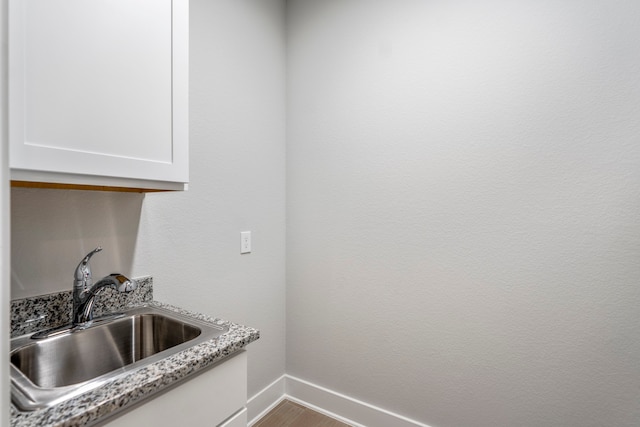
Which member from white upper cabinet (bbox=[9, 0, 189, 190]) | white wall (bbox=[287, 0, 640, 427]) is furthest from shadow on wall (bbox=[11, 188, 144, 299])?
white wall (bbox=[287, 0, 640, 427])

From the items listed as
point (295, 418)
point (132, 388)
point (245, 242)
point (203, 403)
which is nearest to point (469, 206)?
point (245, 242)

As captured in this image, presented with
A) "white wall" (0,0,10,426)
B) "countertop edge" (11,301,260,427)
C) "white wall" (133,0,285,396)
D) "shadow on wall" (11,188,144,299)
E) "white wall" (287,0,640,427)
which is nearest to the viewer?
"white wall" (0,0,10,426)

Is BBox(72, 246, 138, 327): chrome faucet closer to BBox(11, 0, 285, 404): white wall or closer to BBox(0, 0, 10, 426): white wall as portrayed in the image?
BBox(11, 0, 285, 404): white wall

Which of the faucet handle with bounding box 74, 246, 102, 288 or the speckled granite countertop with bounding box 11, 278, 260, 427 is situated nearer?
the speckled granite countertop with bounding box 11, 278, 260, 427

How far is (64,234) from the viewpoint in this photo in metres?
1.09

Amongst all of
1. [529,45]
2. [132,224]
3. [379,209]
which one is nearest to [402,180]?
[379,209]

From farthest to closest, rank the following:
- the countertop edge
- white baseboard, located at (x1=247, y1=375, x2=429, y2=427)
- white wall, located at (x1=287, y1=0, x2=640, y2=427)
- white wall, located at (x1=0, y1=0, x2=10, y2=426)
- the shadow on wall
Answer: white baseboard, located at (x1=247, y1=375, x2=429, y2=427), white wall, located at (x1=287, y1=0, x2=640, y2=427), the shadow on wall, the countertop edge, white wall, located at (x1=0, y1=0, x2=10, y2=426)

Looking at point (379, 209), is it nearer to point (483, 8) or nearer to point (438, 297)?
point (438, 297)

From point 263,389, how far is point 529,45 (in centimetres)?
228

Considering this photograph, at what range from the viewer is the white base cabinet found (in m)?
0.76

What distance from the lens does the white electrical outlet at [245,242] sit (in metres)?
1.78

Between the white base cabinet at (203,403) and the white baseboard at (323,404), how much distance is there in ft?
3.13

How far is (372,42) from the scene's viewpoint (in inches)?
68.7

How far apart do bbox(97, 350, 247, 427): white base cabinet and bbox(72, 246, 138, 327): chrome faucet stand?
1.31 feet
